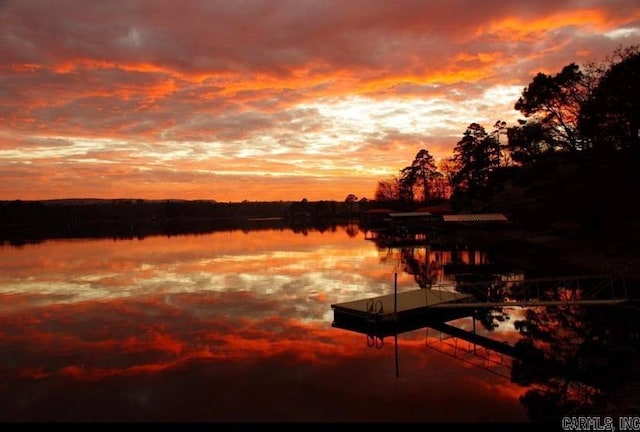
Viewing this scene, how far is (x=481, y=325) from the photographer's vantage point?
64.6 ft

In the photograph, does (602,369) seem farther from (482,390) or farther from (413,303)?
(413,303)

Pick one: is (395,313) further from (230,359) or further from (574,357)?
(230,359)

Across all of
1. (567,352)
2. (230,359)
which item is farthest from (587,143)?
(230,359)

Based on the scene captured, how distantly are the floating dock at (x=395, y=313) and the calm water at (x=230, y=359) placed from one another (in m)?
0.70

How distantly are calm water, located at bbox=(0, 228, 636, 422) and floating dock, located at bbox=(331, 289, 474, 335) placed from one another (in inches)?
27.7

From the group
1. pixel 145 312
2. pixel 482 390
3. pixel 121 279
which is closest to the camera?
pixel 482 390

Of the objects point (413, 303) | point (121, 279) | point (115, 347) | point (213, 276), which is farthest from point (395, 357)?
point (121, 279)

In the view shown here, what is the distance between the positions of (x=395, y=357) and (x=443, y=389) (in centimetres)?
296

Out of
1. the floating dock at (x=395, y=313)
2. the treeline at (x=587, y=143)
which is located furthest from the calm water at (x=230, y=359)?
the treeline at (x=587, y=143)

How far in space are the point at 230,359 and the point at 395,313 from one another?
23.3 feet

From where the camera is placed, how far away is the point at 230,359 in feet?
52.8

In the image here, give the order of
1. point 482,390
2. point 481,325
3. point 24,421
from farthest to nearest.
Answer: point 481,325 < point 482,390 < point 24,421

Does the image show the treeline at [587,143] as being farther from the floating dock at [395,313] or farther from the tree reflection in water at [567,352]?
the floating dock at [395,313]

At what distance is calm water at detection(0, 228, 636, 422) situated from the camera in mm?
12164
